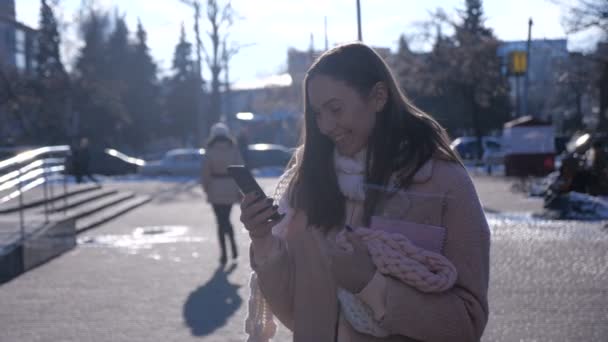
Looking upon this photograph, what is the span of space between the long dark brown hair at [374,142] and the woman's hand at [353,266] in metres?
0.17

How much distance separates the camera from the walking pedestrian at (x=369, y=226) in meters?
2.28

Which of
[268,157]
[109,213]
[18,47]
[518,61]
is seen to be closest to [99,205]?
[109,213]

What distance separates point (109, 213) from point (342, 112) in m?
17.9

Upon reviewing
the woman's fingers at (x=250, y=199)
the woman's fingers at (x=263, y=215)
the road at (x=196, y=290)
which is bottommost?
the road at (x=196, y=290)

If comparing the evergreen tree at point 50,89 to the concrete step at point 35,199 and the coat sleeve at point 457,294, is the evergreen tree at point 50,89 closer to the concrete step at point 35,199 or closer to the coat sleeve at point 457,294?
the concrete step at point 35,199

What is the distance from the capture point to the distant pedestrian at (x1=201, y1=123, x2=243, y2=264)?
11852mm

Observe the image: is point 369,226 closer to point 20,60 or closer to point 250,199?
point 250,199

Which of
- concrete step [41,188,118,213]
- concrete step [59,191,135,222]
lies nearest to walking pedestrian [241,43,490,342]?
concrete step [59,191,135,222]

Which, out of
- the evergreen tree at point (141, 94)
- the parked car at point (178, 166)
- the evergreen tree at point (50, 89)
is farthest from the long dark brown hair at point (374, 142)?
the evergreen tree at point (141, 94)

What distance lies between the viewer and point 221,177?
39.4 ft

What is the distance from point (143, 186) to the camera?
32.5 meters

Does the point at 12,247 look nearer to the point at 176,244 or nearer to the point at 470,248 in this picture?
the point at 176,244

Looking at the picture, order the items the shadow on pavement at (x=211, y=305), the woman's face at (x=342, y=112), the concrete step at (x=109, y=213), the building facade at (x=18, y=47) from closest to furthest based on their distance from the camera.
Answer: the woman's face at (x=342, y=112), the shadow on pavement at (x=211, y=305), the concrete step at (x=109, y=213), the building facade at (x=18, y=47)

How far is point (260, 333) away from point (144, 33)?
212 feet
